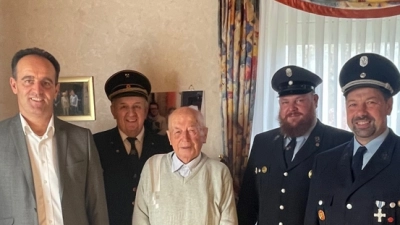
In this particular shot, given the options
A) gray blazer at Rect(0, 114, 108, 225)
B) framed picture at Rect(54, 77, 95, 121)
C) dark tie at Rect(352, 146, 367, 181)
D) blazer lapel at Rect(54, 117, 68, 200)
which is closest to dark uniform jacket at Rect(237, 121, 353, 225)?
dark tie at Rect(352, 146, 367, 181)

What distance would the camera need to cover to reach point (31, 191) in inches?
65.1

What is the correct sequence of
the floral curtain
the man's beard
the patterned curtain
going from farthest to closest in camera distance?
the patterned curtain
the floral curtain
the man's beard

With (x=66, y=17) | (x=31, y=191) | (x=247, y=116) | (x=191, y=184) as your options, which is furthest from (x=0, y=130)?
(x=247, y=116)

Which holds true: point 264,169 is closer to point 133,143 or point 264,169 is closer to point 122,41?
point 133,143

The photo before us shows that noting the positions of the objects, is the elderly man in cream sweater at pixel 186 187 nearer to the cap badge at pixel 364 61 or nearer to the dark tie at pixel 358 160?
the dark tie at pixel 358 160

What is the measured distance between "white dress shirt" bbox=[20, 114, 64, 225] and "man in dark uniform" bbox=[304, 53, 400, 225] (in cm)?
105

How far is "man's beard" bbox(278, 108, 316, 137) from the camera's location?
199cm

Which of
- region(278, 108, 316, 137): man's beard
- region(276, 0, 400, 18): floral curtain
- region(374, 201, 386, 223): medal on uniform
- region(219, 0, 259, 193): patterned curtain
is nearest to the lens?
region(374, 201, 386, 223): medal on uniform

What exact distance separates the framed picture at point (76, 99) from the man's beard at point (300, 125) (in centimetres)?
116

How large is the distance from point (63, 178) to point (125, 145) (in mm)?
547

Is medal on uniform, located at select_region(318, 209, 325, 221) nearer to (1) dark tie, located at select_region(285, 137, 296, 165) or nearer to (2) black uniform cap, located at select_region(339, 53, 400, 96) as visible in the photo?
(1) dark tie, located at select_region(285, 137, 296, 165)

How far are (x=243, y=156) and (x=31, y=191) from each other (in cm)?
113

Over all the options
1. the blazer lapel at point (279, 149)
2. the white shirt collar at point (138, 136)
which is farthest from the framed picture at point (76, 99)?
the blazer lapel at point (279, 149)

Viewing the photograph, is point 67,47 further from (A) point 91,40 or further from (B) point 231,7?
(B) point 231,7
